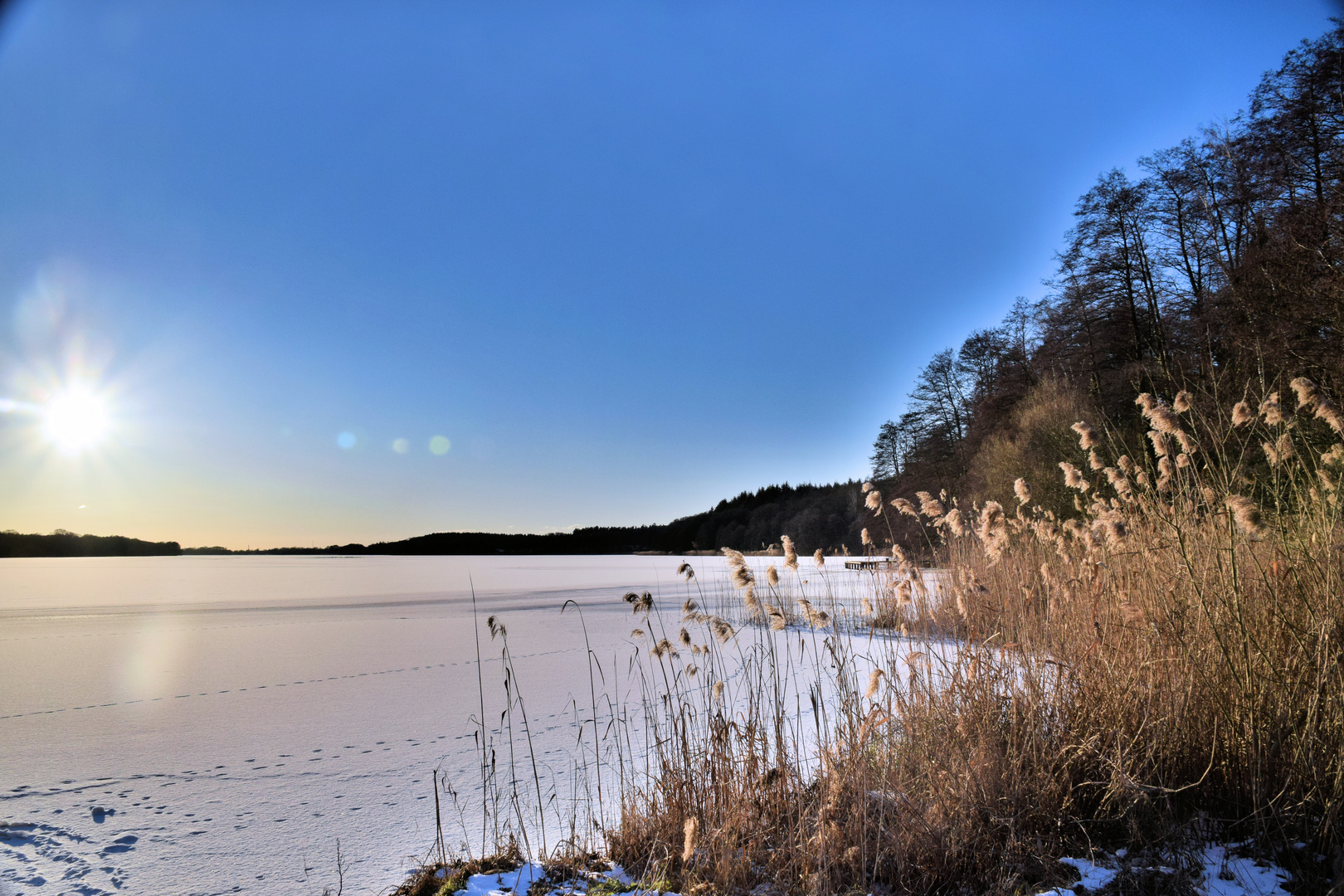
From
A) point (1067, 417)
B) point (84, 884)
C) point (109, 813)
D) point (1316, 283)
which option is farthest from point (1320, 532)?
point (1067, 417)

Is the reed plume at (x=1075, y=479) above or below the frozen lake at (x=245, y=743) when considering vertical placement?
above

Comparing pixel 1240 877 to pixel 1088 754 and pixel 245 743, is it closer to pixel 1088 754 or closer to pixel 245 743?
pixel 1088 754

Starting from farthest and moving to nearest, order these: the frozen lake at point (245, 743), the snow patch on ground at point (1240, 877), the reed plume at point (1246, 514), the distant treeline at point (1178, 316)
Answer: the distant treeline at point (1178, 316) < the frozen lake at point (245, 743) < the reed plume at point (1246, 514) < the snow patch on ground at point (1240, 877)

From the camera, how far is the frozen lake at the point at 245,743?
2291 millimetres

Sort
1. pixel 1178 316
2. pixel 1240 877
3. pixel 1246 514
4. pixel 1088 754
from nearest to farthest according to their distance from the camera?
pixel 1240 877
pixel 1246 514
pixel 1088 754
pixel 1178 316

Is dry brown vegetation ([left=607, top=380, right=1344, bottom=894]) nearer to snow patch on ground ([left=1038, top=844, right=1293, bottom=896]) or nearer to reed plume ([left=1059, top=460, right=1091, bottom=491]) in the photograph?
snow patch on ground ([left=1038, top=844, right=1293, bottom=896])

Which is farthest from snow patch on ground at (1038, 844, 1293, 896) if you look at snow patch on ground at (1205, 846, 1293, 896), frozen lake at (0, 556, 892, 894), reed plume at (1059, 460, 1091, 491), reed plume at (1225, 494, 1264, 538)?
frozen lake at (0, 556, 892, 894)

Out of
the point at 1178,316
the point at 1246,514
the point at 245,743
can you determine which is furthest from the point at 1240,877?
the point at 1178,316

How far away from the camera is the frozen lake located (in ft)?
7.52

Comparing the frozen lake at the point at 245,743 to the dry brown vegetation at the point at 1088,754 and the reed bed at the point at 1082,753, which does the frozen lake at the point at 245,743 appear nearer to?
the reed bed at the point at 1082,753

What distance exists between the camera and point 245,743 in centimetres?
359

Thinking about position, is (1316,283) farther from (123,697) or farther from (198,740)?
(123,697)

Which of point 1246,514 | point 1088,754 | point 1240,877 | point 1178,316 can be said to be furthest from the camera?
point 1178,316

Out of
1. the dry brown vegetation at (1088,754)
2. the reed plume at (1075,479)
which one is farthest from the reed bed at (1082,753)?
the reed plume at (1075,479)
